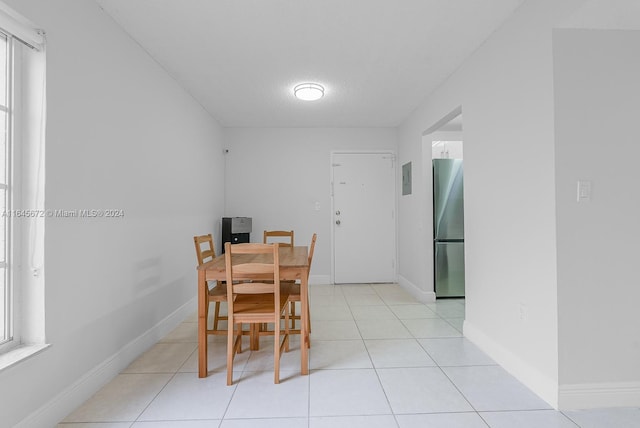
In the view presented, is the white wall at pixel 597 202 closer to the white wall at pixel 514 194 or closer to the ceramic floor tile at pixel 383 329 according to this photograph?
the white wall at pixel 514 194

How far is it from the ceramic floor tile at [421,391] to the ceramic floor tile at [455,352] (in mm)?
201

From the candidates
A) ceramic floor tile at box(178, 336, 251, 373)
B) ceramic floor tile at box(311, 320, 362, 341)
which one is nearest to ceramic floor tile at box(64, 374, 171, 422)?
ceramic floor tile at box(178, 336, 251, 373)

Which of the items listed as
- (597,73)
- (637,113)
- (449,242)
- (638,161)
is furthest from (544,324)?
(449,242)

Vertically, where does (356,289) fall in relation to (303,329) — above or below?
below

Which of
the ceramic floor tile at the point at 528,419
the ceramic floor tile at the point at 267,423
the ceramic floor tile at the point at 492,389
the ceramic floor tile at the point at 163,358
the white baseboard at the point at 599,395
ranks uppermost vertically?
the white baseboard at the point at 599,395

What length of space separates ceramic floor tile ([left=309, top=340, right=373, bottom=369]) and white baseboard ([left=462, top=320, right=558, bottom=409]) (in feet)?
3.01

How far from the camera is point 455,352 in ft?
8.13

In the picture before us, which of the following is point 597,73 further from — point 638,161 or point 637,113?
point 638,161

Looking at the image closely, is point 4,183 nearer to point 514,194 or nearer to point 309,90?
point 309,90

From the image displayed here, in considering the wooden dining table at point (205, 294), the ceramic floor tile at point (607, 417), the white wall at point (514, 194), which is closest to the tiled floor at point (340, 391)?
the ceramic floor tile at point (607, 417)

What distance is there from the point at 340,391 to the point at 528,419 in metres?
1.00

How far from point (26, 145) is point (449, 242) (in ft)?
12.8

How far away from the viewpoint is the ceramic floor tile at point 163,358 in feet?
7.36

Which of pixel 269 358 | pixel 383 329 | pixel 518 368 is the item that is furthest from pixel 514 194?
pixel 269 358
